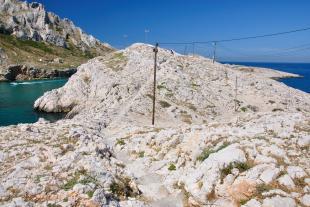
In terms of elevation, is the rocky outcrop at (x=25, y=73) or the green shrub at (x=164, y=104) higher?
the rocky outcrop at (x=25, y=73)

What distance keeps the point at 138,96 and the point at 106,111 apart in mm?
7400

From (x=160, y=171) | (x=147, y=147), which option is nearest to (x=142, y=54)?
(x=147, y=147)

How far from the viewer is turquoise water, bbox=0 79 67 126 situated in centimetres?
8518

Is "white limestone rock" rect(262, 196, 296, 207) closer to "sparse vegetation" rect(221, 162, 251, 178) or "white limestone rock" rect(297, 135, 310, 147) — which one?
"sparse vegetation" rect(221, 162, 251, 178)

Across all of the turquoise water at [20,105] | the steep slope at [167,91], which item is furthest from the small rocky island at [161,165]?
the turquoise water at [20,105]

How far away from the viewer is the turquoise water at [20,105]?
85.2 metres

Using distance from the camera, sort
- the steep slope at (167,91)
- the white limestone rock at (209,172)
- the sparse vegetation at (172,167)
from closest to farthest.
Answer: the white limestone rock at (209,172)
the sparse vegetation at (172,167)
the steep slope at (167,91)

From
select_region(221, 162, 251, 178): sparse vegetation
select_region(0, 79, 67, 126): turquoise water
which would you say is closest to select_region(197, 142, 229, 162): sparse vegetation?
select_region(221, 162, 251, 178): sparse vegetation

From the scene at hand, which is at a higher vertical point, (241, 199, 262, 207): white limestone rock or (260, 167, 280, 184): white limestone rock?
(260, 167, 280, 184): white limestone rock

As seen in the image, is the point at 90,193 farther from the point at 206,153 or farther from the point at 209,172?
the point at 206,153

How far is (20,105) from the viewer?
106 meters

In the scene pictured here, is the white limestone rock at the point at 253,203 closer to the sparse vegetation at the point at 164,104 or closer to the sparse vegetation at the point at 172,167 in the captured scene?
the sparse vegetation at the point at 172,167

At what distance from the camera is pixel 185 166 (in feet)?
109

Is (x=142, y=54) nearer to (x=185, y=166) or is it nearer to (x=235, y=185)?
(x=185, y=166)
